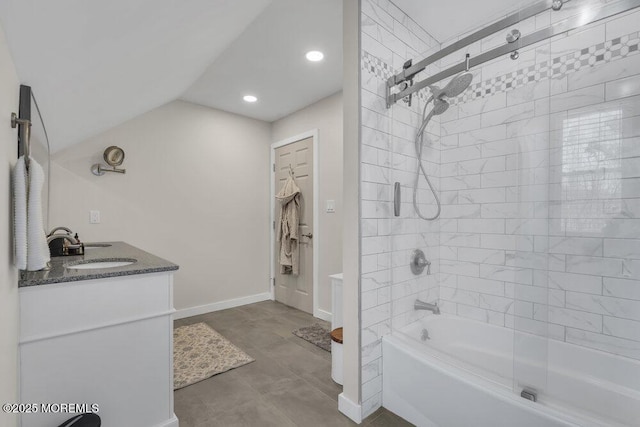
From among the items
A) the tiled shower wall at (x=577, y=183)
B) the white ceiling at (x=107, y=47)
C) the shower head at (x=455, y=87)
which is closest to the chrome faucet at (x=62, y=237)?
the white ceiling at (x=107, y=47)

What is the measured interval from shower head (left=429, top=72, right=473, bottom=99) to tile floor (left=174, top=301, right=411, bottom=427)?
6.23ft

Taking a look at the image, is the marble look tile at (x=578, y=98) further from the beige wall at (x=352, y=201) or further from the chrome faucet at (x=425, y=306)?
the chrome faucet at (x=425, y=306)

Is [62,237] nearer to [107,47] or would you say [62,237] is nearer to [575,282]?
[107,47]

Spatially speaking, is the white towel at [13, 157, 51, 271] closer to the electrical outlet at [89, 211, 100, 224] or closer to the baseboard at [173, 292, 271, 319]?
the electrical outlet at [89, 211, 100, 224]

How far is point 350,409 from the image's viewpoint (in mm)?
1757

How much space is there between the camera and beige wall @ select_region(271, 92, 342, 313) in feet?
10.8

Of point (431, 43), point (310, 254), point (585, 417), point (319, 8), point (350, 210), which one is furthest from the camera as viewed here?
point (310, 254)

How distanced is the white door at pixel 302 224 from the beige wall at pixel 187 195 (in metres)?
0.38

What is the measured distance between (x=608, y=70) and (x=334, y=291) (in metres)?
2.01

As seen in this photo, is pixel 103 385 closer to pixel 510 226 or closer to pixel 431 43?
pixel 510 226

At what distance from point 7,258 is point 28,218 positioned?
0.16 meters

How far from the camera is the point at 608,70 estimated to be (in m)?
1.47

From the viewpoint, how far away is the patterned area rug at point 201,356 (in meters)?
2.23

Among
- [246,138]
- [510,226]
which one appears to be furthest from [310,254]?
[510,226]
